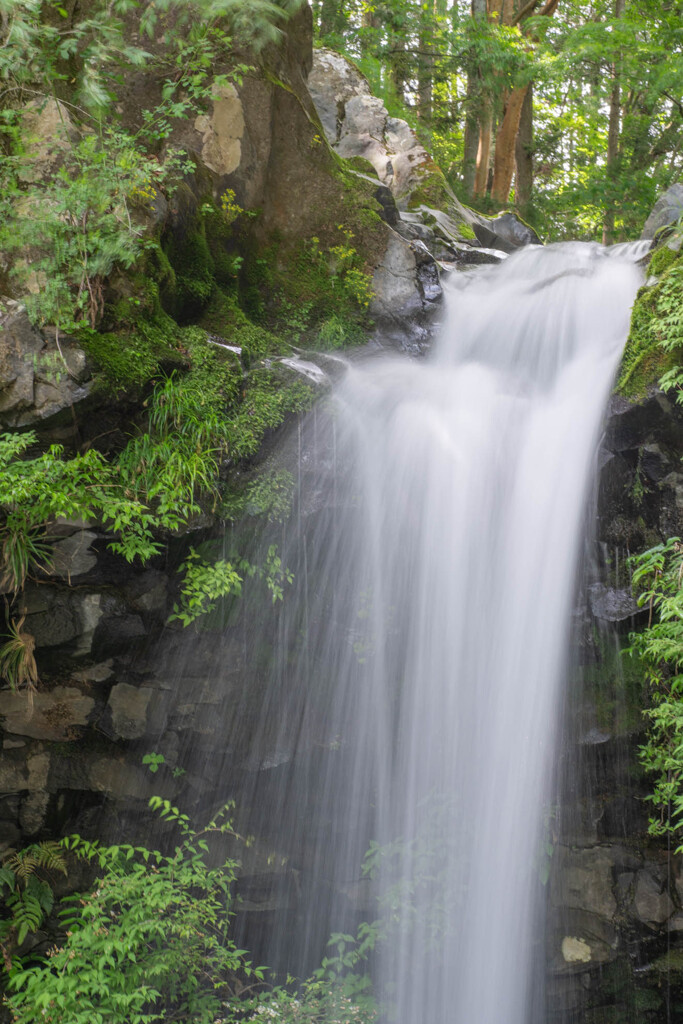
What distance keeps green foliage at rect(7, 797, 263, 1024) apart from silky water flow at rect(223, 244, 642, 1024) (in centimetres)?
44

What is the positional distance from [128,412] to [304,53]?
5341 mm

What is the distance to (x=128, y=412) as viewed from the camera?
16.2 feet

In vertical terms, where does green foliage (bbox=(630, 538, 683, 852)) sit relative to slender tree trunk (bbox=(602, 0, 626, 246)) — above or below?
below

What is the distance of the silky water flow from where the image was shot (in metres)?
4.69

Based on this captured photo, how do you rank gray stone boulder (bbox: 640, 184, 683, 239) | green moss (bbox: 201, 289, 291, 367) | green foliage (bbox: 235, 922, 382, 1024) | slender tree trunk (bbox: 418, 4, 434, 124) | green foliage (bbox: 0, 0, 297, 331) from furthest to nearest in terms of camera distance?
slender tree trunk (bbox: 418, 4, 434, 124) → gray stone boulder (bbox: 640, 184, 683, 239) → green moss (bbox: 201, 289, 291, 367) → green foliage (bbox: 0, 0, 297, 331) → green foliage (bbox: 235, 922, 382, 1024)

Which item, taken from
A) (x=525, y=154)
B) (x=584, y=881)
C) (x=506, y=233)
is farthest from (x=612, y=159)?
(x=584, y=881)

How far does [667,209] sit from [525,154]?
803 centimetres

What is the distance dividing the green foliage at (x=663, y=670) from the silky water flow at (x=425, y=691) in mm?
544

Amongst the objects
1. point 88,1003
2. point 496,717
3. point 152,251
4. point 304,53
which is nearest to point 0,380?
point 152,251

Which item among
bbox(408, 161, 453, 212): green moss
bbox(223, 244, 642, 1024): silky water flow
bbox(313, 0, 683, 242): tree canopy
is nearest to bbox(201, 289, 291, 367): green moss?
bbox(223, 244, 642, 1024): silky water flow

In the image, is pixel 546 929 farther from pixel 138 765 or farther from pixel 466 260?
pixel 466 260

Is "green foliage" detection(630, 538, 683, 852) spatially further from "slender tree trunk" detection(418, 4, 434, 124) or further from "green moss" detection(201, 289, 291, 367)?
"slender tree trunk" detection(418, 4, 434, 124)

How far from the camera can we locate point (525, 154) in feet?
48.8

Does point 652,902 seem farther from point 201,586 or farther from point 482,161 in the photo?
point 482,161
